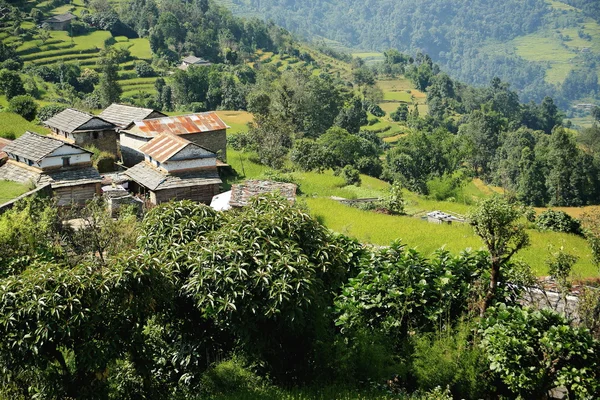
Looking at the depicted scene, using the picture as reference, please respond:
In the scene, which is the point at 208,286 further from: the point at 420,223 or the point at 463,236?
the point at 420,223

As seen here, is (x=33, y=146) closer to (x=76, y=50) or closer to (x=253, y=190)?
(x=253, y=190)

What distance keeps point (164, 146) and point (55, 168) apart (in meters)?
4.33

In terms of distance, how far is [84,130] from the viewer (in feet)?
90.6

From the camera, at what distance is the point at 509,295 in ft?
31.9

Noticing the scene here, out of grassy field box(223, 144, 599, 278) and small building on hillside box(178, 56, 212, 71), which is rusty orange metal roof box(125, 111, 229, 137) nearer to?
grassy field box(223, 144, 599, 278)

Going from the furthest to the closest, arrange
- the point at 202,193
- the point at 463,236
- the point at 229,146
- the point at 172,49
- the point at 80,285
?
the point at 172,49
the point at 229,146
the point at 202,193
the point at 463,236
the point at 80,285

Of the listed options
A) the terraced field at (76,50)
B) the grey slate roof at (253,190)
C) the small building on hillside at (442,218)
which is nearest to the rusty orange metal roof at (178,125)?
the grey slate roof at (253,190)

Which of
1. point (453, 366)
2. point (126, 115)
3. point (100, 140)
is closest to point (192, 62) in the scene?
point (126, 115)

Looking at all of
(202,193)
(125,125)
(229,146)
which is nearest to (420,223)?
(202,193)

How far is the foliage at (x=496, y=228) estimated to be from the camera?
29.3ft

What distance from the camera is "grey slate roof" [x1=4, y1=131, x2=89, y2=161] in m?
21.9

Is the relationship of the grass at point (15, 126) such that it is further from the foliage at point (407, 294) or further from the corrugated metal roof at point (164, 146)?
the foliage at point (407, 294)

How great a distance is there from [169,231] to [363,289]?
321cm

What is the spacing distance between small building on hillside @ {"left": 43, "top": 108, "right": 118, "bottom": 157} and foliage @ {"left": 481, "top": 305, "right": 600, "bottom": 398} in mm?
23154
